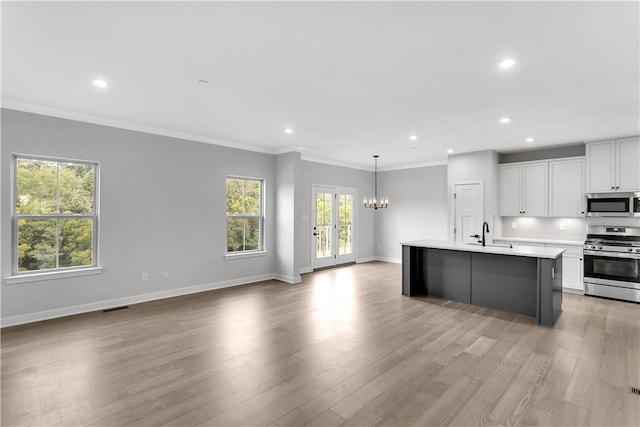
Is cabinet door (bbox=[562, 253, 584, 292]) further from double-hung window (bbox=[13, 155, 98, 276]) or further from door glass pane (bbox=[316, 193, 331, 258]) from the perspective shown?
double-hung window (bbox=[13, 155, 98, 276])

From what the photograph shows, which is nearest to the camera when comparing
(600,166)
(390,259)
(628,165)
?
(628,165)

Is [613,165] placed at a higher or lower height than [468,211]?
higher

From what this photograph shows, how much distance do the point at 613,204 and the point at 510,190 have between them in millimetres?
1573

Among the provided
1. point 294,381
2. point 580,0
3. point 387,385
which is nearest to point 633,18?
point 580,0

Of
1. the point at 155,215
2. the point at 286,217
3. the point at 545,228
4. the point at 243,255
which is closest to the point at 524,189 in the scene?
the point at 545,228

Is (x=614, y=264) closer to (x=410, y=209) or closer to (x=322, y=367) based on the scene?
(x=410, y=209)

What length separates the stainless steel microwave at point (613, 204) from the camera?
5.22 meters

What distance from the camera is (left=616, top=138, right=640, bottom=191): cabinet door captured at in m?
5.11

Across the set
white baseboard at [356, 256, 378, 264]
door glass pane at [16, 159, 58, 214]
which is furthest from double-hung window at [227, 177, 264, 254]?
white baseboard at [356, 256, 378, 264]

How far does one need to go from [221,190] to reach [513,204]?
5.76 meters

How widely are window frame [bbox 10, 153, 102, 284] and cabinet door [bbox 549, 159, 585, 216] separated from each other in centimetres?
766

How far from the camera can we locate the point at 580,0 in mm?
1983

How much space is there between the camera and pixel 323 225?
7961 millimetres

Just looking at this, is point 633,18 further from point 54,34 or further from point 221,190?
point 221,190
